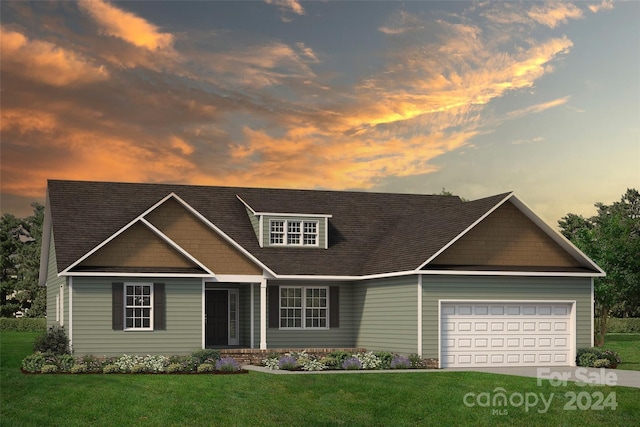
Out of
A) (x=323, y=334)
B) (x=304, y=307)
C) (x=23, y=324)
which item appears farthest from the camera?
(x=23, y=324)

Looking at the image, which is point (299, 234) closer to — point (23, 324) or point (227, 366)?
point (227, 366)

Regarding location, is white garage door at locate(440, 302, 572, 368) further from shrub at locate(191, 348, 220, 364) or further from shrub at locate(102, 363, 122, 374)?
shrub at locate(102, 363, 122, 374)

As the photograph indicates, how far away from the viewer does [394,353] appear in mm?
33031

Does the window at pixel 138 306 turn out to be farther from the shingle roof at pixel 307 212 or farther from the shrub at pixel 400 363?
the shrub at pixel 400 363

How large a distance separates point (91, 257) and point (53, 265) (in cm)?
629

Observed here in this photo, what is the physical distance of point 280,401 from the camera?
80.5 feet

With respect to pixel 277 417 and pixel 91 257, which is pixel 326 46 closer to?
pixel 91 257

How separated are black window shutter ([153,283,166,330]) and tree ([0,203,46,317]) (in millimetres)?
39173

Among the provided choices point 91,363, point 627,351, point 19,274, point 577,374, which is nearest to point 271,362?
point 91,363

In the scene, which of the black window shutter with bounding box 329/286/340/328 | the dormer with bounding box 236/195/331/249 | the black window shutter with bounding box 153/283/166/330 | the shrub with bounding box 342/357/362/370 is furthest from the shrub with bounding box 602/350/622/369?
the black window shutter with bounding box 153/283/166/330

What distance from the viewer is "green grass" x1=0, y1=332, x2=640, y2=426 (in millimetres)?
22844

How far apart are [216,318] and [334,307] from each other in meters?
4.68

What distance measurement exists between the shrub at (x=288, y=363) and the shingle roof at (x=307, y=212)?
4951 mm

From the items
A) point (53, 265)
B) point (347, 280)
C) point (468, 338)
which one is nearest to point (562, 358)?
point (468, 338)
